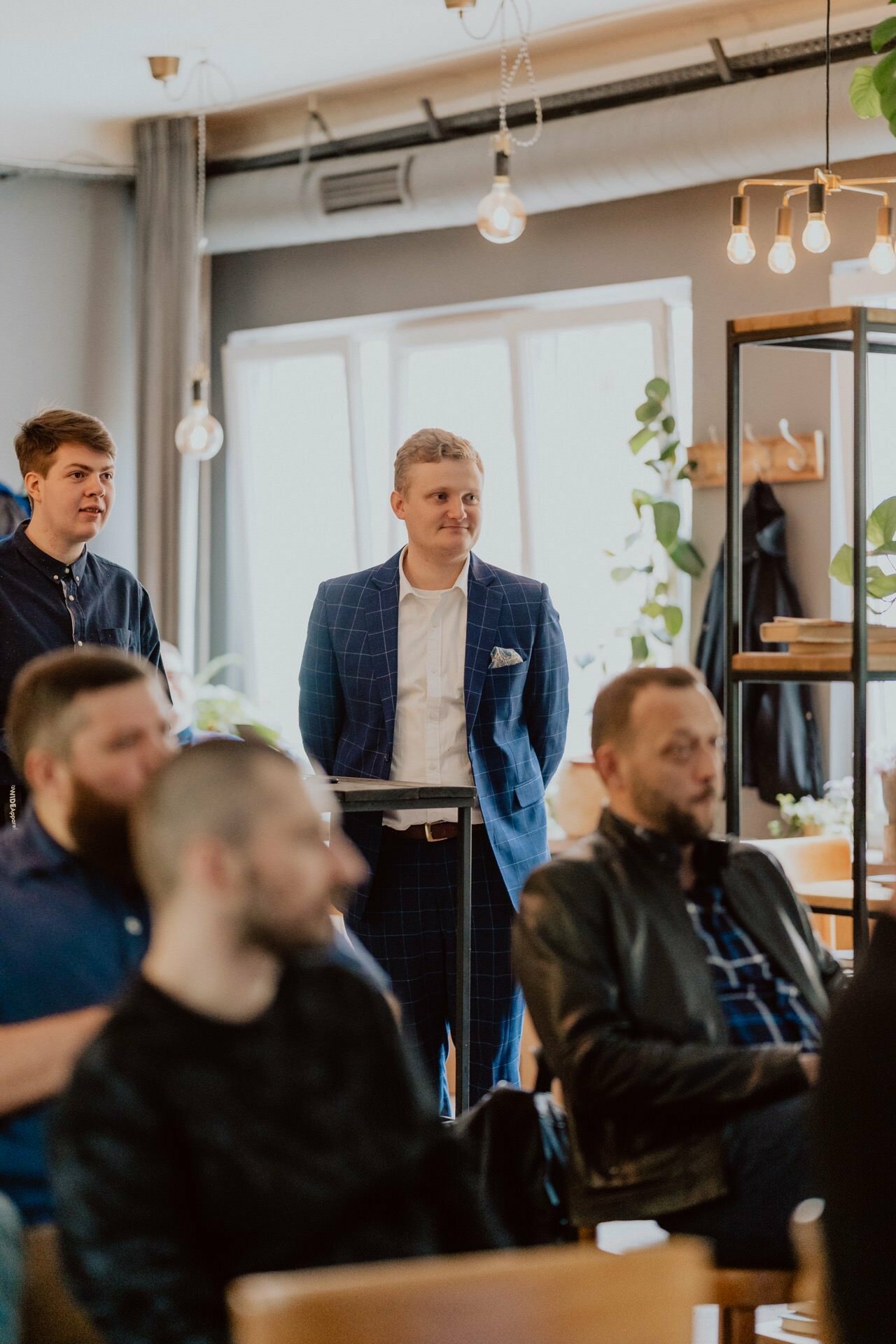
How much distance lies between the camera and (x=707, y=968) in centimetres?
241

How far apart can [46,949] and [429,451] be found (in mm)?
1830

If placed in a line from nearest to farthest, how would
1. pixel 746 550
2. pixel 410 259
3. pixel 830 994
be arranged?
pixel 830 994 < pixel 746 550 < pixel 410 259

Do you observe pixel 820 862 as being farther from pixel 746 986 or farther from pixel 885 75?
pixel 885 75

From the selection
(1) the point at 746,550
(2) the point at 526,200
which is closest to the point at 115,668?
(1) the point at 746,550

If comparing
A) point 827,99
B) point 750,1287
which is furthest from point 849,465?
point 750,1287

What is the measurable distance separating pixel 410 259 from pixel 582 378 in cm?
101

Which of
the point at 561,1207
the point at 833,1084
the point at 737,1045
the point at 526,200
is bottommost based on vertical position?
the point at 561,1207

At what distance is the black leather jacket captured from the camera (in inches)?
88.1

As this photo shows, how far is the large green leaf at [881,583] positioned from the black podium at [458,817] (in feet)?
3.52

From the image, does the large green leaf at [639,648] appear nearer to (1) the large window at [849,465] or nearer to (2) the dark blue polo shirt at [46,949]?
(1) the large window at [849,465]

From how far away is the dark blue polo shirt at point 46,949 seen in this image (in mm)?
2010

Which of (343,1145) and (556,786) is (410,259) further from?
(343,1145)

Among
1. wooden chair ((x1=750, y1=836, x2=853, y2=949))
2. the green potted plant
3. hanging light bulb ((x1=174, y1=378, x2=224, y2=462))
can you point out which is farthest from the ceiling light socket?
wooden chair ((x1=750, y1=836, x2=853, y2=949))

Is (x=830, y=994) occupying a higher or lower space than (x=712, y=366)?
lower
